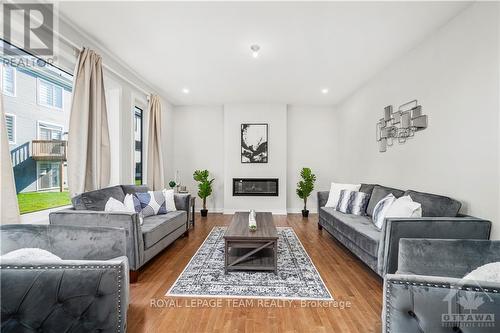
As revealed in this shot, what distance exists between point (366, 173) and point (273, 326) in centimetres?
360

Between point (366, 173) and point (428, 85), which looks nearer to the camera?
point (428, 85)

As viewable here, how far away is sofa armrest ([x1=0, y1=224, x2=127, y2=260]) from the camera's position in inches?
61.4

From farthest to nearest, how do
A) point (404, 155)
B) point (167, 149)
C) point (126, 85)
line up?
point (167, 149) < point (126, 85) < point (404, 155)

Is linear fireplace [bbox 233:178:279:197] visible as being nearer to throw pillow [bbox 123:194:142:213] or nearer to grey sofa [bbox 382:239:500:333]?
throw pillow [bbox 123:194:142:213]

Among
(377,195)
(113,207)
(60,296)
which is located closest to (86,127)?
(113,207)

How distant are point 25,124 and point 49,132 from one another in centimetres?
34

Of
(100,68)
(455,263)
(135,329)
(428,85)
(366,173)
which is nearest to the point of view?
(455,263)

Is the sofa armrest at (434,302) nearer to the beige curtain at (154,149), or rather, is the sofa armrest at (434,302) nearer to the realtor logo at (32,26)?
the realtor logo at (32,26)

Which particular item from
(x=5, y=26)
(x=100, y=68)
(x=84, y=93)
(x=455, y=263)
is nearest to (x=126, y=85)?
(x=100, y=68)

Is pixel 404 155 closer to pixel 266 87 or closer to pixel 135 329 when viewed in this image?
pixel 266 87

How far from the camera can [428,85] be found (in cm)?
283

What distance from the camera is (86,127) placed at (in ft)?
9.24

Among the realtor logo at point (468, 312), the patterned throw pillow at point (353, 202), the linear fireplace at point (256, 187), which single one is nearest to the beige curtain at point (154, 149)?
the linear fireplace at point (256, 187)

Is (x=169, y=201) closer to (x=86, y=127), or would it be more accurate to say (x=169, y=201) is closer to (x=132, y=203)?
(x=132, y=203)
